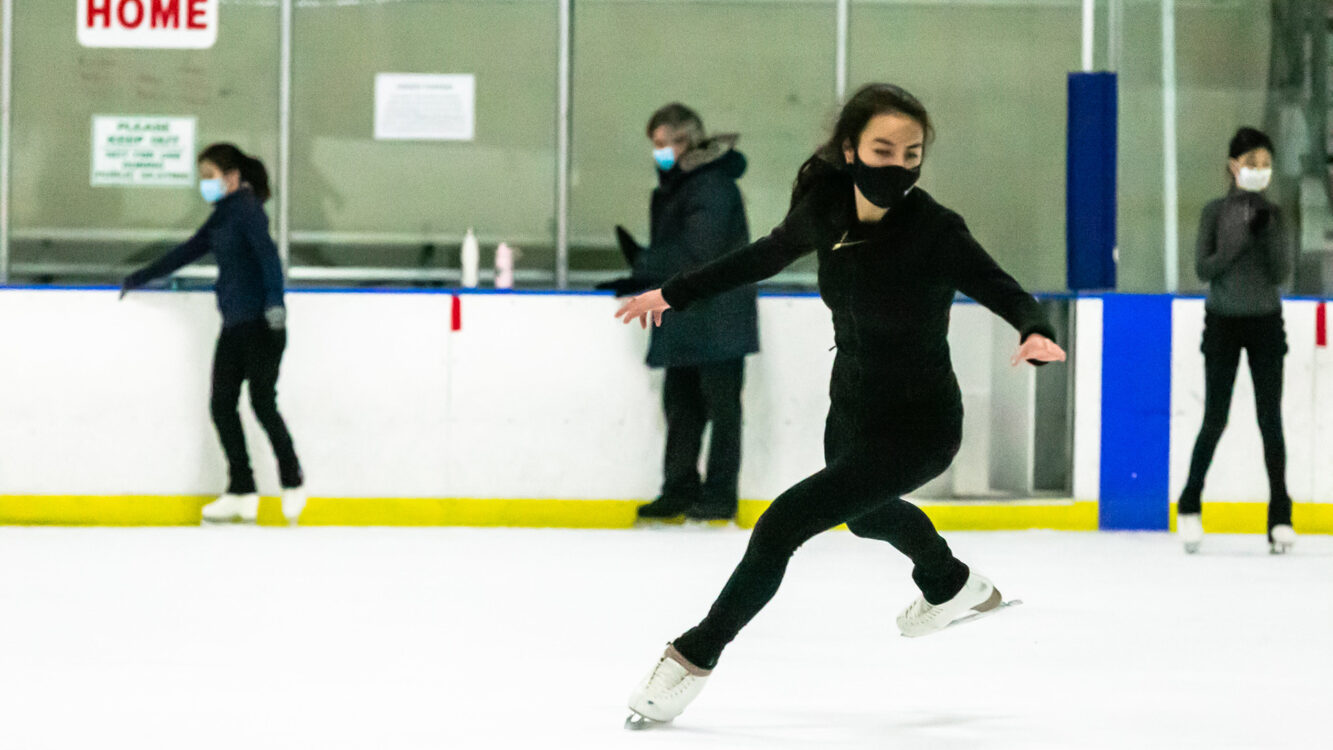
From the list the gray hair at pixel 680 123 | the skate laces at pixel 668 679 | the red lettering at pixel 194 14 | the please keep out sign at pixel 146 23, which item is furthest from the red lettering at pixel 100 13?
the skate laces at pixel 668 679

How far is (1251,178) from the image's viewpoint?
617 centimetres

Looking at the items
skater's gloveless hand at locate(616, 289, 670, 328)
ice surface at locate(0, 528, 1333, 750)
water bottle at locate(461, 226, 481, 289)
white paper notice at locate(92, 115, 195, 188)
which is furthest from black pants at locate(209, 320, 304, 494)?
skater's gloveless hand at locate(616, 289, 670, 328)

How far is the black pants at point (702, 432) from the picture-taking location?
691 cm

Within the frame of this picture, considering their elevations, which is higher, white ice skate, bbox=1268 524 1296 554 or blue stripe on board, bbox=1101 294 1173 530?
blue stripe on board, bbox=1101 294 1173 530

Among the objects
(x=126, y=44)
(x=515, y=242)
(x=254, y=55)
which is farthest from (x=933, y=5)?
(x=126, y=44)

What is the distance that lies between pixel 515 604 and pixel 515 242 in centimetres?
306

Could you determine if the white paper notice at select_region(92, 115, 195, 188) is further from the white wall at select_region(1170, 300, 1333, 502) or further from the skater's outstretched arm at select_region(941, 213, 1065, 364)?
the skater's outstretched arm at select_region(941, 213, 1065, 364)

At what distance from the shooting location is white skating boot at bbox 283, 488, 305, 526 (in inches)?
273

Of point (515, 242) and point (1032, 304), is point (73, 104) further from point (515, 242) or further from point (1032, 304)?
point (1032, 304)

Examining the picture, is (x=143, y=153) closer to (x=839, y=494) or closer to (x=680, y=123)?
(x=680, y=123)

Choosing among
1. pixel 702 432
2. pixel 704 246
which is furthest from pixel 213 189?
pixel 702 432

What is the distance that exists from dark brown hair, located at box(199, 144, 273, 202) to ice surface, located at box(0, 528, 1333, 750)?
4.75ft

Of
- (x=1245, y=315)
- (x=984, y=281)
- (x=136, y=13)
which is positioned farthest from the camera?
(x=136, y=13)

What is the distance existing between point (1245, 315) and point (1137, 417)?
116 cm
